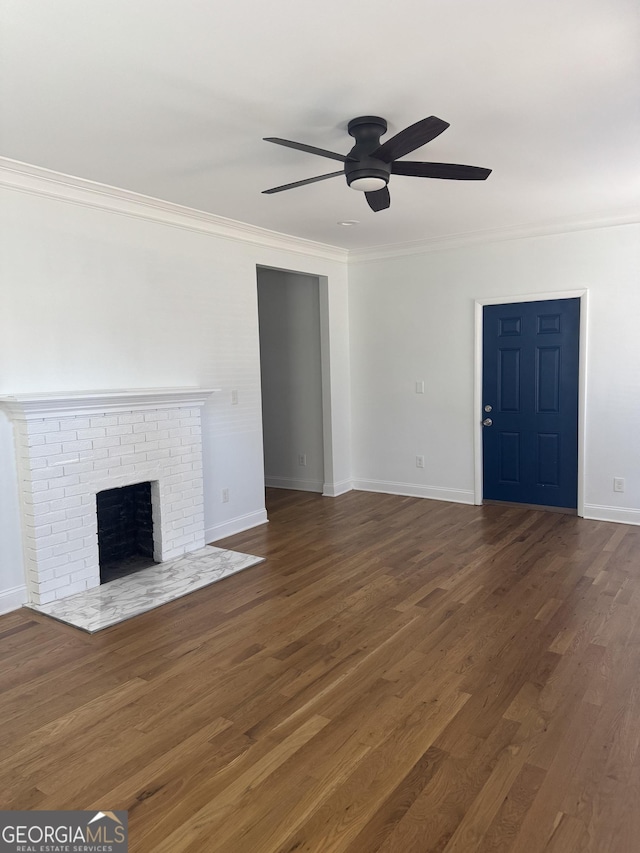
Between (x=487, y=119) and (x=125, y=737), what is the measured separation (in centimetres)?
320

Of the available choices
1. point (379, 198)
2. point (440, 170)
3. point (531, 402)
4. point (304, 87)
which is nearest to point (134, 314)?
point (379, 198)

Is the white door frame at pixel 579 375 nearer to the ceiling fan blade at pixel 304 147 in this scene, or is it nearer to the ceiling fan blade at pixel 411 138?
the ceiling fan blade at pixel 411 138

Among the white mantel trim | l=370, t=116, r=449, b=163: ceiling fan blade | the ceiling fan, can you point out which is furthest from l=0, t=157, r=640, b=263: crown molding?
l=370, t=116, r=449, b=163: ceiling fan blade

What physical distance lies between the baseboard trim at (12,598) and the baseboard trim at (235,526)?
1452 millimetres

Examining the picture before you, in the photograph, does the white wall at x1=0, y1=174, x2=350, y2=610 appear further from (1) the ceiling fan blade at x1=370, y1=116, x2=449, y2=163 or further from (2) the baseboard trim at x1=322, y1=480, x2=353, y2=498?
(1) the ceiling fan blade at x1=370, y1=116, x2=449, y2=163

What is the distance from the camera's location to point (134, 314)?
4.05m

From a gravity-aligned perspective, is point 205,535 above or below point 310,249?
below

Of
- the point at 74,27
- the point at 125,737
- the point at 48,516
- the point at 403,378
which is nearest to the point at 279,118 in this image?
the point at 74,27

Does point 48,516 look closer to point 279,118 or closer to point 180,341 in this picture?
point 180,341

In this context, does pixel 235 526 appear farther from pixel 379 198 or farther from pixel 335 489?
pixel 379 198

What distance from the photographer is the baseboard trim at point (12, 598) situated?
3402 mm

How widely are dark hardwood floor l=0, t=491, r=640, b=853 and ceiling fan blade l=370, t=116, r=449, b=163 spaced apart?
236 cm

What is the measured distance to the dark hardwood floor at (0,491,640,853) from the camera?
1.82 m

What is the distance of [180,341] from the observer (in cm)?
439
